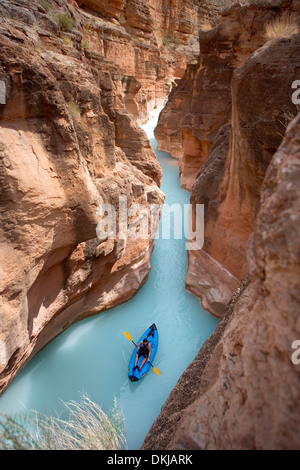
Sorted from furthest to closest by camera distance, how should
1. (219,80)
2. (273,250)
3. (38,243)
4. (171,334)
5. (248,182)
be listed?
(219,80) < (171,334) < (248,182) < (38,243) < (273,250)

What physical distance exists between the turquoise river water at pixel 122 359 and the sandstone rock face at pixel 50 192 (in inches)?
13.4

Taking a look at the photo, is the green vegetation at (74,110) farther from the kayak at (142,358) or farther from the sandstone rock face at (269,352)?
the kayak at (142,358)

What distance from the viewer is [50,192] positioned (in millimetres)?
3350

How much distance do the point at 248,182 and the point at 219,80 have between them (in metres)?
5.73

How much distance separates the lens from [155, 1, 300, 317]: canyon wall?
363 cm

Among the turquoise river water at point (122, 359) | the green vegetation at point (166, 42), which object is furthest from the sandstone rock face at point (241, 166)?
the green vegetation at point (166, 42)

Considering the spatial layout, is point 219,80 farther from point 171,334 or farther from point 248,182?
point 171,334

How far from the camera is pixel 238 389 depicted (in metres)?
1.75

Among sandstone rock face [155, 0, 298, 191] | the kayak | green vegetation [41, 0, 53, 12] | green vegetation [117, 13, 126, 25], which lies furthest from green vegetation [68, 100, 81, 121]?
green vegetation [117, 13, 126, 25]

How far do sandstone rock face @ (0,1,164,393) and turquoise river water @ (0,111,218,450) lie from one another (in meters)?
0.34

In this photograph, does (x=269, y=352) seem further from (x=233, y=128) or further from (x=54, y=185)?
(x=233, y=128)

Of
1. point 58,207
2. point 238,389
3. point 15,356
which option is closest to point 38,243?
point 58,207

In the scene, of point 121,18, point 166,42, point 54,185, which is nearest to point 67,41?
point 54,185

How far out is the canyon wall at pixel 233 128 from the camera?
3635 mm
